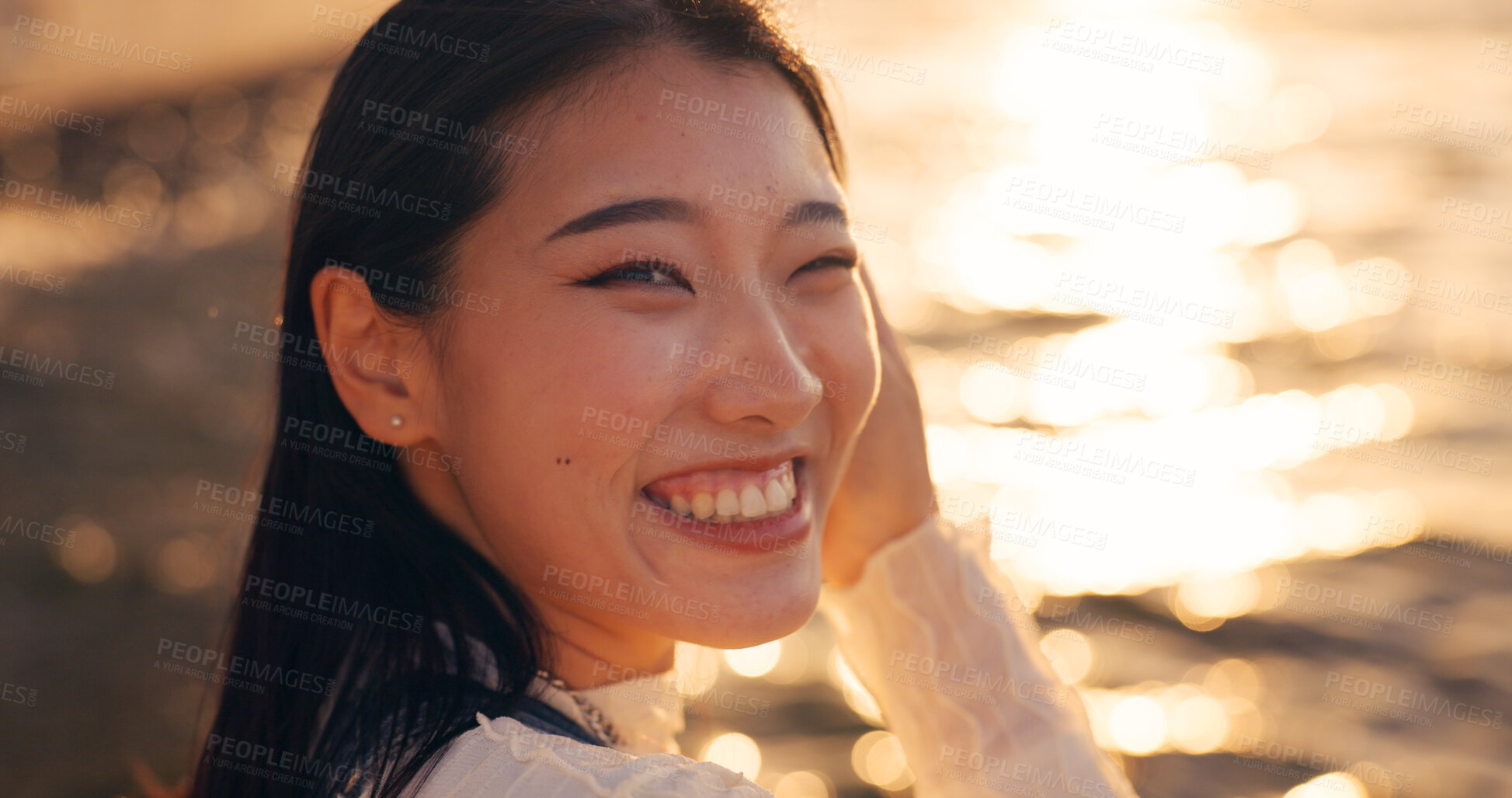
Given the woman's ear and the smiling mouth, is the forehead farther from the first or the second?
the smiling mouth

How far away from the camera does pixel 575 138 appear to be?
6.82 feet

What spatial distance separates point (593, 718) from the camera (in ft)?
7.52

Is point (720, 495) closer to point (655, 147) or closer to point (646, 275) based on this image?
point (646, 275)

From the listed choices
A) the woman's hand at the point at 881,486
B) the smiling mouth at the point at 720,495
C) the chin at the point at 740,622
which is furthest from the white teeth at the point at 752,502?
the woman's hand at the point at 881,486

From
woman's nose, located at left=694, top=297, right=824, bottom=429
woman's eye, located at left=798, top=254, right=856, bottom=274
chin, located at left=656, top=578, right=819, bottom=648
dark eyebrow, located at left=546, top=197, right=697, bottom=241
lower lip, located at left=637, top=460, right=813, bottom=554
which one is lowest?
chin, located at left=656, top=578, right=819, bottom=648

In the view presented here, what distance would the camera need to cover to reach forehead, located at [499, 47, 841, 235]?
2.04 metres


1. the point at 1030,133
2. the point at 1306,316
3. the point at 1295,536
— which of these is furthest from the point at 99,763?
the point at 1030,133

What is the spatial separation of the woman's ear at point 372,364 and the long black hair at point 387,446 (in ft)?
0.10

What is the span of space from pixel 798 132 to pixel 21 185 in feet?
33.3

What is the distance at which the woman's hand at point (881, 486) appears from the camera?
273 cm

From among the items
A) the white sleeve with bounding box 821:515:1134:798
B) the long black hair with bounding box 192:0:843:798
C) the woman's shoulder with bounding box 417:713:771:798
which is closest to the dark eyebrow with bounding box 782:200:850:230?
the long black hair with bounding box 192:0:843:798

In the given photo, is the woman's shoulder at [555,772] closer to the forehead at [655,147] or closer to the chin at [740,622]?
the chin at [740,622]

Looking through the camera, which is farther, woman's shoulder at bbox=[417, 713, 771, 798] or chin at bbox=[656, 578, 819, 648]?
chin at bbox=[656, 578, 819, 648]

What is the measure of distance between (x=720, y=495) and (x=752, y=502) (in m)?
0.07
